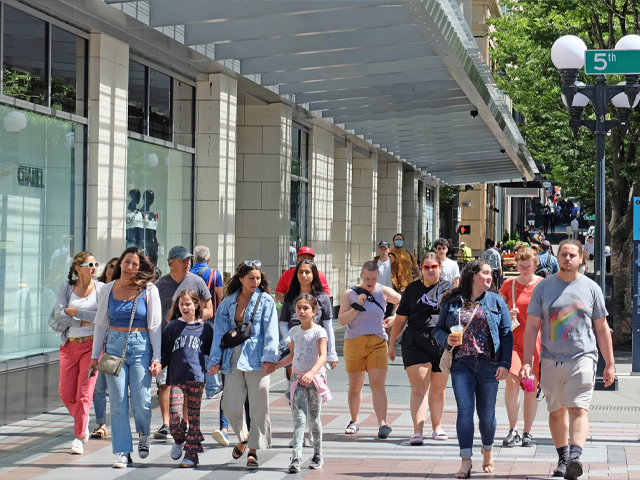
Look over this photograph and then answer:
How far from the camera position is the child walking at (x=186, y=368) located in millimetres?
7516

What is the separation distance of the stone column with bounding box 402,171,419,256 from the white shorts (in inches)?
954

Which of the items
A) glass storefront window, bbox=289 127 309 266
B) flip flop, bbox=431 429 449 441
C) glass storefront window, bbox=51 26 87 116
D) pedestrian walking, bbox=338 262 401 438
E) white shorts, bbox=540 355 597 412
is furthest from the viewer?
glass storefront window, bbox=289 127 309 266

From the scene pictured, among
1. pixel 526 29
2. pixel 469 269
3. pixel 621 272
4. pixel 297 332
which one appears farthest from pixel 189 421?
pixel 526 29

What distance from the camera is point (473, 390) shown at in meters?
7.16

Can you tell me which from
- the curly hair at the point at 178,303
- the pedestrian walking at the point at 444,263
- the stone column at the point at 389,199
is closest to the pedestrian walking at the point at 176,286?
the curly hair at the point at 178,303

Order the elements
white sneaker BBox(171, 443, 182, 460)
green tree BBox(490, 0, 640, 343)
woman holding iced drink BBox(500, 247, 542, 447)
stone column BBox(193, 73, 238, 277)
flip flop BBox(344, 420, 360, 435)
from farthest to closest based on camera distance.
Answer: green tree BBox(490, 0, 640, 343) < stone column BBox(193, 73, 238, 277) < flip flop BBox(344, 420, 360, 435) < woman holding iced drink BBox(500, 247, 542, 447) < white sneaker BBox(171, 443, 182, 460)

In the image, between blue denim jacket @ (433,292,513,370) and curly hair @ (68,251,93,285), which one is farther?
curly hair @ (68,251,93,285)

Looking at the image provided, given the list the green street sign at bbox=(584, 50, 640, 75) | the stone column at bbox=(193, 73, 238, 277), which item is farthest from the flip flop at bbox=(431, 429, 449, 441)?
the stone column at bbox=(193, 73, 238, 277)

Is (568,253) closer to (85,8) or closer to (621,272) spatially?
(85,8)

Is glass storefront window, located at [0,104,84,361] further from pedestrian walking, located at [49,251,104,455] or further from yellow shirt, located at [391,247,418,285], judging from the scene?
yellow shirt, located at [391,247,418,285]

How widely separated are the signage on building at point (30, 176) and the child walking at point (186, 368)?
2.86 m

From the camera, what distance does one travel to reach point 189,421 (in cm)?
752

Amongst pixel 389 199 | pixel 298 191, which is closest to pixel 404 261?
pixel 298 191

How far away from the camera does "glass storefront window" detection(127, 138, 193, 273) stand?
12.3 meters
